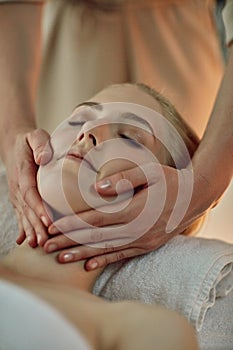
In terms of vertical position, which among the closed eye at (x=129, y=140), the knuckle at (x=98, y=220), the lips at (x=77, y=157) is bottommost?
the knuckle at (x=98, y=220)

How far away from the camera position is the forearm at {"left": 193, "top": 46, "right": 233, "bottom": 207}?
1370mm

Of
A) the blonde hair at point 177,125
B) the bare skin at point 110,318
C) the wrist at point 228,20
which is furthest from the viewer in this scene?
the wrist at point 228,20

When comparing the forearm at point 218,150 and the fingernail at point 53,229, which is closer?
the fingernail at point 53,229

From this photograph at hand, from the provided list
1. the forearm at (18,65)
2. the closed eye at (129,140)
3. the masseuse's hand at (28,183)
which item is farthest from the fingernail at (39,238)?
the forearm at (18,65)

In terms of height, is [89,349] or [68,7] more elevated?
[68,7]

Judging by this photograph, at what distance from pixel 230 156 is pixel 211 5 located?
1.77 ft

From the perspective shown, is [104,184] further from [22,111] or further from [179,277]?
[22,111]

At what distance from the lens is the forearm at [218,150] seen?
1.37 m

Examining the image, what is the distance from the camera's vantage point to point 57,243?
48.1 inches

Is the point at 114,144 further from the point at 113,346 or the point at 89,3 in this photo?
the point at 89,3

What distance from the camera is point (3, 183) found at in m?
1.55

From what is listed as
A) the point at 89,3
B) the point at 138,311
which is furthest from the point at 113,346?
the point at 89,3

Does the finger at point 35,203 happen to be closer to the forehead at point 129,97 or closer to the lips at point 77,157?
the lips at point 77,157

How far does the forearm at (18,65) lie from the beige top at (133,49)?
0.05 metres
